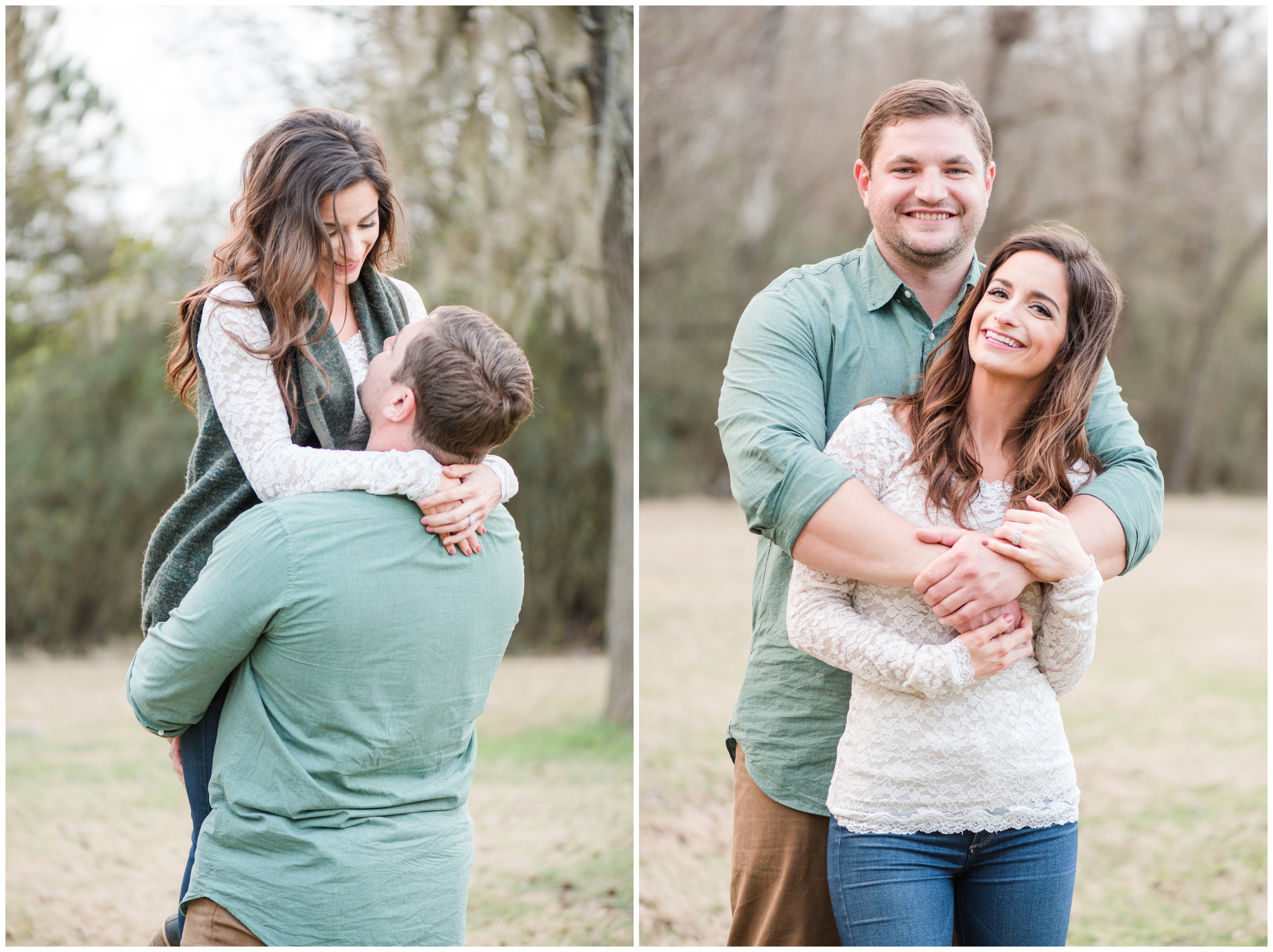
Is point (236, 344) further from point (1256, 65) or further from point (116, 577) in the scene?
point (1256, 65)

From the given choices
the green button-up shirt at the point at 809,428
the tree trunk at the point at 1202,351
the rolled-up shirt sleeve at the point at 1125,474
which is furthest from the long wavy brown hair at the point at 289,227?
the tree trunk at the point at 1202,351

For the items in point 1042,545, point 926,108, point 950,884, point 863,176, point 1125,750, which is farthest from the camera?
point 1125,750

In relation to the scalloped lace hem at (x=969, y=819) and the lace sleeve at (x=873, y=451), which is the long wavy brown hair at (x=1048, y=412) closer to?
the lace sleeve at (x=873, y=451)

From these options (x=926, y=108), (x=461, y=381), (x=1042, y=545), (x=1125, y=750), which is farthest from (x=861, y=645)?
(x=1125, y=750)

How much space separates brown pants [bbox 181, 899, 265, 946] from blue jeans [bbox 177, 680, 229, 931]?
0.07m

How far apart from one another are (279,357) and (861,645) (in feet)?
3.01

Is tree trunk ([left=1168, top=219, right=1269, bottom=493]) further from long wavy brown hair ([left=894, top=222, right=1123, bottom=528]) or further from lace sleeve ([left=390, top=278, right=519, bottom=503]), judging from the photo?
lace sleeve ([left=390, top=278, right=519, bottom=503])

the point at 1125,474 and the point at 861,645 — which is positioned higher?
the point at 1125,474

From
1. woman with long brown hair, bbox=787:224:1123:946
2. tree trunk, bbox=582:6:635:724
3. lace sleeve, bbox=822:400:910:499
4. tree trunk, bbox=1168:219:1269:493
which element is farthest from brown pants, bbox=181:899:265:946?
tree trunk, bbox=1168:219:1269:493

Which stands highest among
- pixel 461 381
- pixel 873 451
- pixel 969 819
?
pixel 461 381

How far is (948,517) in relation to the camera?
5.32 ft

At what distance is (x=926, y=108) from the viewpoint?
1.84m

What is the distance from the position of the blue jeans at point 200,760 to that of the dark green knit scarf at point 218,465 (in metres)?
0.16

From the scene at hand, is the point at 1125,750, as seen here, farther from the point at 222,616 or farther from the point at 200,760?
the point at 222,616
